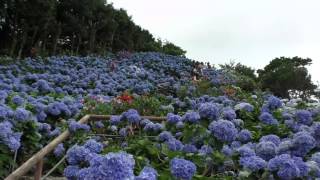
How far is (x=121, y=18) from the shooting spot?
25.3 m

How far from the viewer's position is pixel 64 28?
798 inches

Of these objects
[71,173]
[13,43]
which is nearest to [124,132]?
[71,173]

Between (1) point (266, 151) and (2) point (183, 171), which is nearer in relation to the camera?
(2) point (183, 171)

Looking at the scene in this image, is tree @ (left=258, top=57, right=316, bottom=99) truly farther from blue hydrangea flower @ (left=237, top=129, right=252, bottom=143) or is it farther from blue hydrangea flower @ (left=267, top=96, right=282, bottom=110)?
blue hydrangea flower @ (left=237, top=129, right=252, bottom=143)

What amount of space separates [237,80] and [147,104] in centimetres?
778

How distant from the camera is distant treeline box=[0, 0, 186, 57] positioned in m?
16.9

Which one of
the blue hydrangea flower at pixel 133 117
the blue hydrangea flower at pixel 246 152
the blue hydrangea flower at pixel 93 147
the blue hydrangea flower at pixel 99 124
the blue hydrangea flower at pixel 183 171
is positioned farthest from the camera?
the blue hydrangea flower at pixel 99 124

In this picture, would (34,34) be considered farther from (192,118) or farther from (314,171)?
(314,171)

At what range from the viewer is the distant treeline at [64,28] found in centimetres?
1694

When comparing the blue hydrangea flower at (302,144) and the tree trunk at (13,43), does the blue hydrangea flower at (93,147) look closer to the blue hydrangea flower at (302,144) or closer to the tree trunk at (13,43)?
the blue hydrangea flower at (302,144)

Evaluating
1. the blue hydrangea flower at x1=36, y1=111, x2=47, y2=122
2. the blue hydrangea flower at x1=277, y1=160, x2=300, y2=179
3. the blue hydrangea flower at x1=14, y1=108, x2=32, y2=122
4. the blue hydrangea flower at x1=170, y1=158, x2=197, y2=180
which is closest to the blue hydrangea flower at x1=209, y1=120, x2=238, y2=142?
the blue hydrangea flower at x1=277, y1=160, x2=300, y2=179

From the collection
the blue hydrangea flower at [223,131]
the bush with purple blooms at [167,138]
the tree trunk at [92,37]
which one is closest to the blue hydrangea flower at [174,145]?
the bush with purple blooms at [167,138]

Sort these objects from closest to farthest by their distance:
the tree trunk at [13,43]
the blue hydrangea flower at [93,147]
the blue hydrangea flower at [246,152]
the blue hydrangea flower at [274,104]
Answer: the blue hydrangea flower at [93,147] → the blue hydrangea flower at [246,152] → the blue hydrangea flower at [274,104] → the tree trunk at [13,43]

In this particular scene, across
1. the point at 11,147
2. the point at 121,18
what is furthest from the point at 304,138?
the point at 121,18
